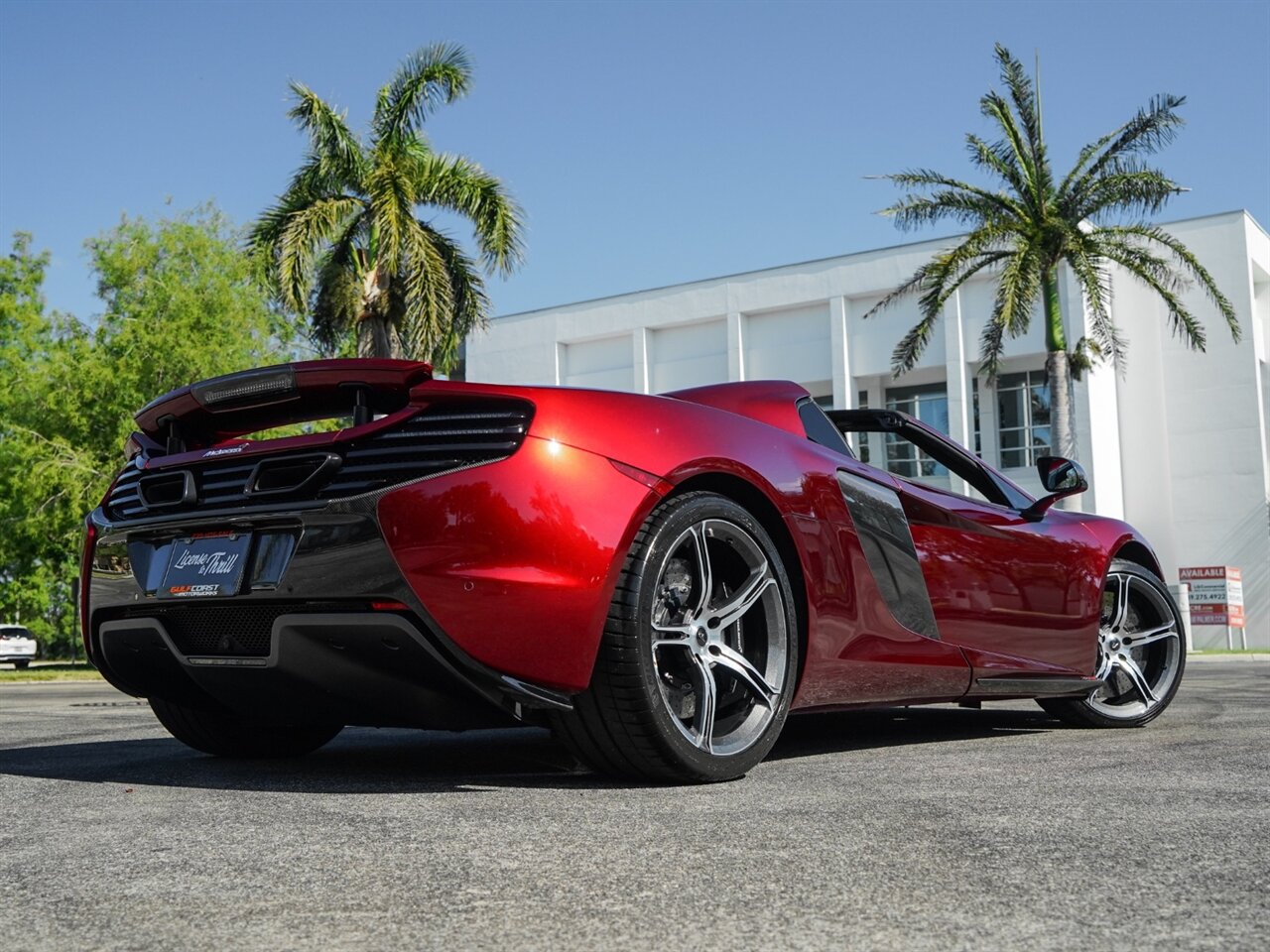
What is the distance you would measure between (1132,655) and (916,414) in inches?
1507

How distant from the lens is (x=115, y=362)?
27047 mm

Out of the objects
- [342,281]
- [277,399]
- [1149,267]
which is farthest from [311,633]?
[1149,267]

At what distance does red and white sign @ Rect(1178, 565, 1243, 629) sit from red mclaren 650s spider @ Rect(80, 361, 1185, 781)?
35.5m

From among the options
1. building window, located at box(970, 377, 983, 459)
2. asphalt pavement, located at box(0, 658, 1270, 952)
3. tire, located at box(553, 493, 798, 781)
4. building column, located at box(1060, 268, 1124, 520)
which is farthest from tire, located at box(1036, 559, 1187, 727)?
building window, located at box(970, 377, 983, 459)

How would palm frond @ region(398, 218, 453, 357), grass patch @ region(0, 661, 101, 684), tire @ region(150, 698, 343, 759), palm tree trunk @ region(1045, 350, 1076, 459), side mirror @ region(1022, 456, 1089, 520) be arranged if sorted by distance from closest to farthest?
tire @ region(150, 698, 343, 759) → side mirror @ region(1022, 456, 1089, 520) → grass patch @ region(0, 661, 101, 684) → palm frond @ region(398, 218, 453, 357) → palm tree trunk @ region(1045, 350, 1076, 459)

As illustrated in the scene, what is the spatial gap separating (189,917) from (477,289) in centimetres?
2174

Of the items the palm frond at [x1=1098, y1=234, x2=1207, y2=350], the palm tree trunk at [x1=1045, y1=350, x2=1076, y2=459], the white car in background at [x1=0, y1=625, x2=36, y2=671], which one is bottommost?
the white car in background at [x1=0, y1=625, x2=36, y2=671]

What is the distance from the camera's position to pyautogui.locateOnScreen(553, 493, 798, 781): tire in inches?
139

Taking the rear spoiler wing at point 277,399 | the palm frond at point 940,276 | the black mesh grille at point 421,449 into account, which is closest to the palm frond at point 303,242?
the palm frond at point 940,276

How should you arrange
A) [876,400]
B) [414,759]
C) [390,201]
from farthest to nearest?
[876,400], [390,201], [414,759]

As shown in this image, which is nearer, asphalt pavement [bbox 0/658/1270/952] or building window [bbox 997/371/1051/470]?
asphalt pavement [bbox 0/658/1270/952]

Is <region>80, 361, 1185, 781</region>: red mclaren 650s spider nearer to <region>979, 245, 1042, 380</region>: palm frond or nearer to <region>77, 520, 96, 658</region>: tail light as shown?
<region>77, 520, 96, 658</region>: tail light

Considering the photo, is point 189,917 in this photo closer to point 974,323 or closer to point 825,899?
point 825,899

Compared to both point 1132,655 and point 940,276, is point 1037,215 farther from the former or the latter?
point 1132,655
